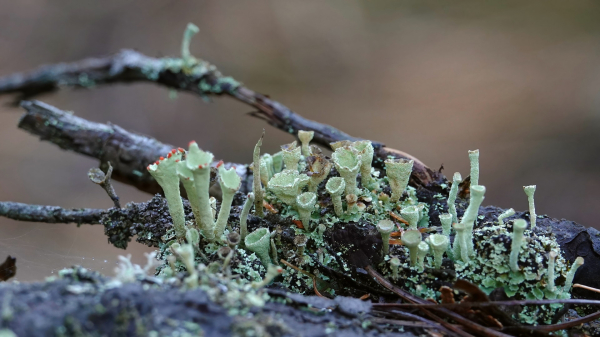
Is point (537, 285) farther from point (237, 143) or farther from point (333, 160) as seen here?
point (237, 143)

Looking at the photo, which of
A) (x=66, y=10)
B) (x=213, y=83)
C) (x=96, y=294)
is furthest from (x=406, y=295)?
(x=66, y=10)

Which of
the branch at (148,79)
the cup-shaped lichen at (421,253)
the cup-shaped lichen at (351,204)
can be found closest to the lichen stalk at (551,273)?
the cup-shaped lichen at (421,253)

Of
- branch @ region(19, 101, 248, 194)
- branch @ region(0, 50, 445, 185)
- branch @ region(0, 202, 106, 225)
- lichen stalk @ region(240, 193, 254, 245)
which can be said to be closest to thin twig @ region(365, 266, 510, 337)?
lichen stalk @ region(240, 193, 254, 245)

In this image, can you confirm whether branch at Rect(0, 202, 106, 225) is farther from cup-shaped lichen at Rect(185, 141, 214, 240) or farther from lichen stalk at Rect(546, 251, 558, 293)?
lichen stalk at Rect(546, 251, 558, 293)

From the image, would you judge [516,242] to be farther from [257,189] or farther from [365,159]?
[257,189]

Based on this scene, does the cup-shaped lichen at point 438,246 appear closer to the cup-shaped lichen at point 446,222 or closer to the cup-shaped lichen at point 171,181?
the cup-shaped lichen at point 446,222
